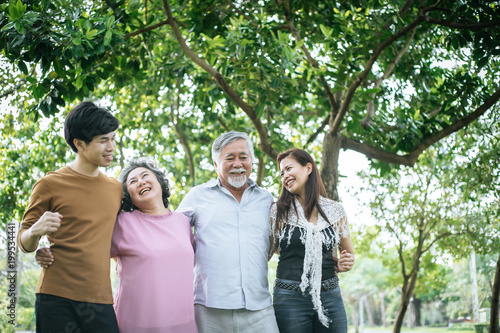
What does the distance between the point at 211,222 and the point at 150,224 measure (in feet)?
1.70

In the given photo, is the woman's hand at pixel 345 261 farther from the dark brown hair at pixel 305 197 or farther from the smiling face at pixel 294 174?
the smiling face at pixel 294 174

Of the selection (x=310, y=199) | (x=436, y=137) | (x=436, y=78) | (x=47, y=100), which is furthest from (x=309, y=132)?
(x=310, y=199)

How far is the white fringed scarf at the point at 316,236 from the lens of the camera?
376cm

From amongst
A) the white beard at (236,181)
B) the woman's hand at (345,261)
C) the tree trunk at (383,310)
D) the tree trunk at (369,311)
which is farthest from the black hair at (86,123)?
the tree trunk at (369,311)

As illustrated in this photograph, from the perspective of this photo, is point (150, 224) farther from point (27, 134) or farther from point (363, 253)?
point (363, 253)

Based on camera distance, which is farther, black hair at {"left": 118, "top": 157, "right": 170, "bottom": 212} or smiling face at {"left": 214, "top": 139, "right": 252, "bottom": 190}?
smiling face at {"left": 214, "top": 139, "right": 252, "bottom": 190}

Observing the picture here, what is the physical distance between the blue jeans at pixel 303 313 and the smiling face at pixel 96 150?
1.53 meters

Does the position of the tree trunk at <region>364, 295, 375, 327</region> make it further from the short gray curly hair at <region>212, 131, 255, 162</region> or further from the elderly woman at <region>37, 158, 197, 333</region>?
the elderly woman at <region>37, 158, 197, 333</region>

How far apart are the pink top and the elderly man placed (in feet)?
0.96

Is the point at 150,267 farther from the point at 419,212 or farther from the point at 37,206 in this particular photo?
the point at 419,212

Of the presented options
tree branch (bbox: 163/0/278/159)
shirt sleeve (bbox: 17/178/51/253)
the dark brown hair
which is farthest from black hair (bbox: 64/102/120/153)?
tree branch (bbox: 163/0/278/159)

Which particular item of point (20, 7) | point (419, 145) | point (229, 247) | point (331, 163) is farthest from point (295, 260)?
point (419, 145)

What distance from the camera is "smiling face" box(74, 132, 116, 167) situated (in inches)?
133

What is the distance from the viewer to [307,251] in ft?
12.6
